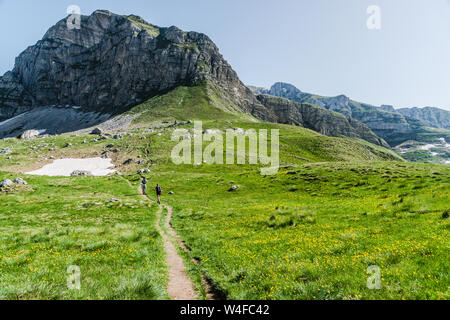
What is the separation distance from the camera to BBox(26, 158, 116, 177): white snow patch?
6531cm

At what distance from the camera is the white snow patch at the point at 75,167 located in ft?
214

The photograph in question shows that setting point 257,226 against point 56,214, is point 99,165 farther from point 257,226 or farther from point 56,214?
point 257,226

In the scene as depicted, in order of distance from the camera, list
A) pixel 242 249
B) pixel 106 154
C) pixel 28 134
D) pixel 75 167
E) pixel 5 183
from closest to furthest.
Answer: pixel 242 249 < pixel 5 183 < pixel 75 167 < pixel 106 154 < pixel 28 134

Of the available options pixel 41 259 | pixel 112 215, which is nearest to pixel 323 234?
pixel 41 259

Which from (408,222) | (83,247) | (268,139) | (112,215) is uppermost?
(268,139)

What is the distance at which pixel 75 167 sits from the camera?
70875 mm

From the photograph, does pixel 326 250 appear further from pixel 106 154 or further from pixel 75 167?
pixel 106 154

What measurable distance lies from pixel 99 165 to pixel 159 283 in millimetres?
75309

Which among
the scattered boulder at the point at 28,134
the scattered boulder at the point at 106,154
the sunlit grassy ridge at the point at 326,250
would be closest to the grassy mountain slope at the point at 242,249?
the sunlit grassy ridge at the point at 326,250

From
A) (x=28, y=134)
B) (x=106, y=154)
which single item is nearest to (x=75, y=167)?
(x=106, y=154)

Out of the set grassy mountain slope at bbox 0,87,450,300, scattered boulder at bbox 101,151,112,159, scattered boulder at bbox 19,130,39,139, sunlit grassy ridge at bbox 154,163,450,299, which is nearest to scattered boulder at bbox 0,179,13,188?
grassy mountain slope at bbox 0,87,450,300

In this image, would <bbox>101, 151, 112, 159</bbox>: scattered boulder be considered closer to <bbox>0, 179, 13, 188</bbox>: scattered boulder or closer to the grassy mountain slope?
<bbox>0, 179, 13, 188</bbox>: scattered boulder

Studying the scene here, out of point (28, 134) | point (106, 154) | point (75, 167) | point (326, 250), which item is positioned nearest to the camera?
point (326, 250)

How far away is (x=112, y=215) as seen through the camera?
22.6 meters
